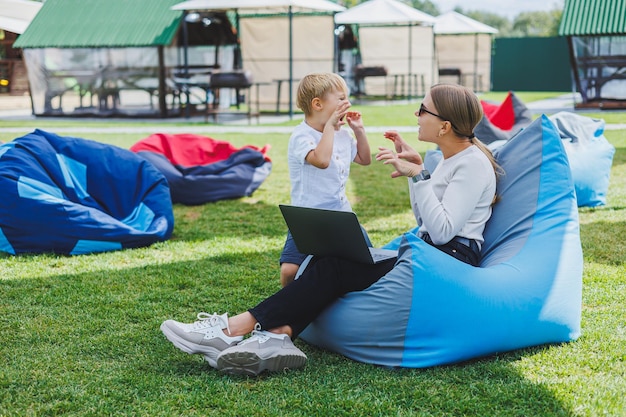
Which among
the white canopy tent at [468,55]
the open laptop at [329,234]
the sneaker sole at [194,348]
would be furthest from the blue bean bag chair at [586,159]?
the white canopy tent at [468,55]

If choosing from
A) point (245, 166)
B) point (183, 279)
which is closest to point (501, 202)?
point (183, 279)

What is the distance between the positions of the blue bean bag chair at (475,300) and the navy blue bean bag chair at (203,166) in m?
3.67

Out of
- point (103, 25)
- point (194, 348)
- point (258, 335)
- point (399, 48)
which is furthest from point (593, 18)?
point (194, 348)

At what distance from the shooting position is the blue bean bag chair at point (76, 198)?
5.06 metres

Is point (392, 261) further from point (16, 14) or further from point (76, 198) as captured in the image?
point (16, 14)

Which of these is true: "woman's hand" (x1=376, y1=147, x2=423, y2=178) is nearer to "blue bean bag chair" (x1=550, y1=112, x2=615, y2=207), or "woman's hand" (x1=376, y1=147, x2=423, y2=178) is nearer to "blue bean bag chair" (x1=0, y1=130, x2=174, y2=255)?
"blue bean bag chair" (x1=0, y1=130, x2=174, y2=255)

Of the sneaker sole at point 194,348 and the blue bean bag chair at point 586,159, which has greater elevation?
the blue bean bag chair at point 586,159

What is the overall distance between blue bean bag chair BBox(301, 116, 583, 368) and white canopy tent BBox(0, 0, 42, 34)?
20.5 metres

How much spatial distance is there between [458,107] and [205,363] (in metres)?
1.53

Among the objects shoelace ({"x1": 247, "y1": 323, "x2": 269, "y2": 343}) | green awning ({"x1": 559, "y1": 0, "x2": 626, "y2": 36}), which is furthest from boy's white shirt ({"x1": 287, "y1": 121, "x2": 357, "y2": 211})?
green awning ({"x1": 559, "y1": 0, "x2": 626, "y2": 36})

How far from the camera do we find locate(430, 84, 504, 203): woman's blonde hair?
3.34 metres

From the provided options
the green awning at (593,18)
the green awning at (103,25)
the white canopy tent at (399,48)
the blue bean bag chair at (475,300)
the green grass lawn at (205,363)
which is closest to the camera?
the green grass lawn at (205,363)

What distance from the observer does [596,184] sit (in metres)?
6.46

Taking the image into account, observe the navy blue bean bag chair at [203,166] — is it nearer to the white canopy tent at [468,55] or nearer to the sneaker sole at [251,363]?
the sneaker sole at [251,363]
